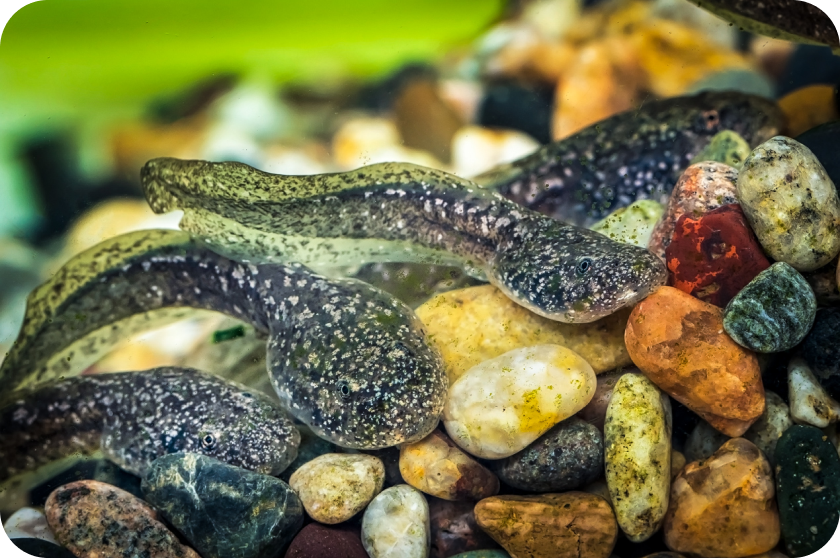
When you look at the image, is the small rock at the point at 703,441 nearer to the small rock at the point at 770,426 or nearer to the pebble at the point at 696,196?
the small rock at the point at 770,426

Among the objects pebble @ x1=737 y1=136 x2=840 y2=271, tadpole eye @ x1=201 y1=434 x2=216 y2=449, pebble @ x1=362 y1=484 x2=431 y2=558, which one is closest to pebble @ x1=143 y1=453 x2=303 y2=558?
tadpole eye @ x1=201 y1=434 x2=216 y2=449

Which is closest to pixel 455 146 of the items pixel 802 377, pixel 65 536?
pixel 802 377

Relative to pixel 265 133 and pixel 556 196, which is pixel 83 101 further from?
pixel 556 196

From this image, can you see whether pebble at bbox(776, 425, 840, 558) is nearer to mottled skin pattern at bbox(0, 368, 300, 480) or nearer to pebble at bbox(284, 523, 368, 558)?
pebble at bbox(284, 523, 368, 558)

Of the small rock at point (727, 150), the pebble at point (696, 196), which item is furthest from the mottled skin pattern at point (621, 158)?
the pebble at point (696, 196)

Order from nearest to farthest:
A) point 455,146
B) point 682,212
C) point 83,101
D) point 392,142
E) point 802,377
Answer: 1. point 802,377
2. point 682,212
3. point 83,101
4. point 392,142
5. point 455,146

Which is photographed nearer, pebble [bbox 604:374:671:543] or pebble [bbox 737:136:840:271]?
pebble [bbox 604:374:671:543]
